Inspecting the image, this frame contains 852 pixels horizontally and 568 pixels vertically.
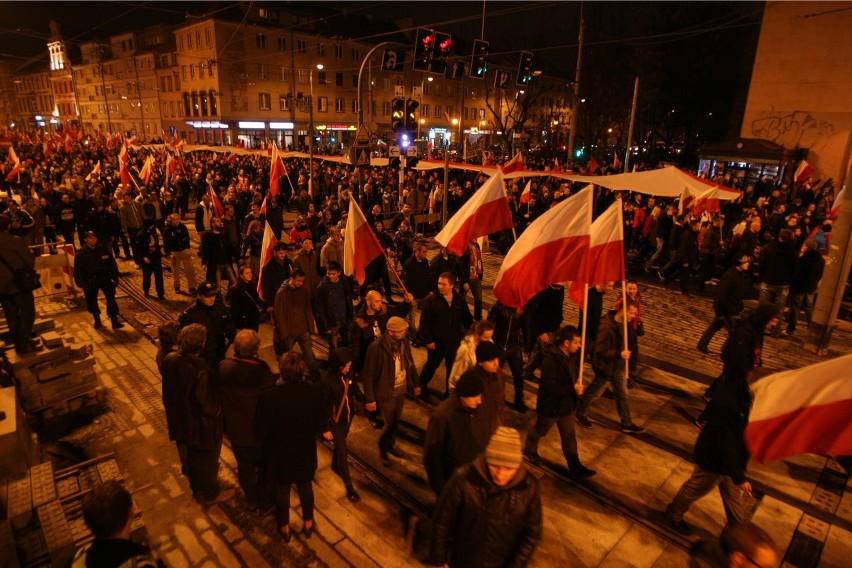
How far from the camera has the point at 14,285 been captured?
23.4 feet

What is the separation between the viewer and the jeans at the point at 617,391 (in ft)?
19.9

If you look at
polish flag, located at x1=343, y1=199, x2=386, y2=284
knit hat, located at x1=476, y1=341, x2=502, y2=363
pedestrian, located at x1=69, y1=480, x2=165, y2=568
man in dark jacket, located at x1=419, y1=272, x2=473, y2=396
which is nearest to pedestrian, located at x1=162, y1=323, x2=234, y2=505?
pedestrian, located at x1=69, y1=480, x2=165, y2=568

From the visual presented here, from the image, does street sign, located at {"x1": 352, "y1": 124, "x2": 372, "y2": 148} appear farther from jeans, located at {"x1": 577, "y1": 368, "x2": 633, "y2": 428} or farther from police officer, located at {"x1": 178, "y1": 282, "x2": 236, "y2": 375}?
jeans, located at {"x1": 577, "y1": 368, "x2": 633, "y2": 428}

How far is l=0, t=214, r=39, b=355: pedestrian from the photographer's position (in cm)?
704

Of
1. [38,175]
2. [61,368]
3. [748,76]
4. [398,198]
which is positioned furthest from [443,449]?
[748,76]

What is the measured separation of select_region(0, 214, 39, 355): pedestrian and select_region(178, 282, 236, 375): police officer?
2764 mm

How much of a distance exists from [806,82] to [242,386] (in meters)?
29.6

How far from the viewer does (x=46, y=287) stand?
1073 centimetres

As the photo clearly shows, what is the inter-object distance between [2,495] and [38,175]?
2259 centimetres

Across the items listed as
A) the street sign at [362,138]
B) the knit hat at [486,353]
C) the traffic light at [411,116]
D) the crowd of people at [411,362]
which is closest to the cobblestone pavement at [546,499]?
the crowd of people at [411,362]

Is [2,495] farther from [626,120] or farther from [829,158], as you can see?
[626,120]

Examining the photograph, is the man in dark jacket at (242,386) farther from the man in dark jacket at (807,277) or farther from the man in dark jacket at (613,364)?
the man in dark jacket at (807,277)

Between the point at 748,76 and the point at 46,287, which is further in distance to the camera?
the point at 748,76

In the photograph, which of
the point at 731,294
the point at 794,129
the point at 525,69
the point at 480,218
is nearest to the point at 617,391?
the point at 480,218
